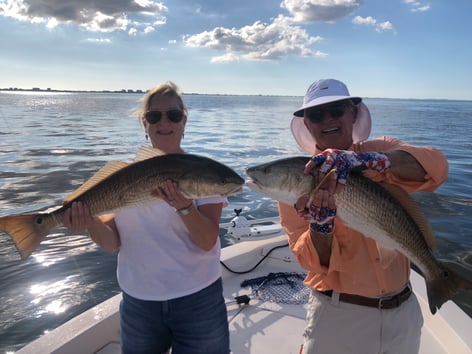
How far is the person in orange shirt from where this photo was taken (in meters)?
2.55

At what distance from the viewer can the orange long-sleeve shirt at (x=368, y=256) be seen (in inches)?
103

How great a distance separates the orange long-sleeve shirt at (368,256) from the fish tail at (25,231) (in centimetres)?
212

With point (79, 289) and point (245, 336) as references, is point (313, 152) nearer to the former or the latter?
point (245, 336)

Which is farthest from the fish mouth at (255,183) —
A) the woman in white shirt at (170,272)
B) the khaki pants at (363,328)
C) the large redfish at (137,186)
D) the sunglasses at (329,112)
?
the khaki pants at (363,328)

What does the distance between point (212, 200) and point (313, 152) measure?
1057 millimetres

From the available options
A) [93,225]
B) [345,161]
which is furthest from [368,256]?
[93,225]

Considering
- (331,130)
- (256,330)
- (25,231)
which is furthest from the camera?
(256,330)

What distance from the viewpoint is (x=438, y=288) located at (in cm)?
266

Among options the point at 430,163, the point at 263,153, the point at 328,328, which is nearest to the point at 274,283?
the point at 328,328

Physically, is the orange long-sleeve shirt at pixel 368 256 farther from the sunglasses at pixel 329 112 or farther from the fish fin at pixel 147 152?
the fish fin at pixel 147 152

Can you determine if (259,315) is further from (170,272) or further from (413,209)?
(413,209)

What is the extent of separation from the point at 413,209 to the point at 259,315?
2872 millimetres

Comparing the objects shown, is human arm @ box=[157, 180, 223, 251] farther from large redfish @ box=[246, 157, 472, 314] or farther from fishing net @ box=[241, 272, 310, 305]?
fishing net @ box=[241, 272, 310, 305]

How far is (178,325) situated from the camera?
267 centimetres
